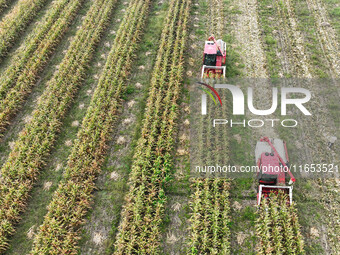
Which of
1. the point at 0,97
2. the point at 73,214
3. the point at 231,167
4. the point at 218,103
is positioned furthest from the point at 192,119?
the point at 0,97

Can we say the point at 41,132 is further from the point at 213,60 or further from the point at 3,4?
the point at 3,4

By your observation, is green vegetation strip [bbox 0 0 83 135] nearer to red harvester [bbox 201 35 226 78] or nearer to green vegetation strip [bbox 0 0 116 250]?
green vegetation strip [bbox 0 0 116 250]

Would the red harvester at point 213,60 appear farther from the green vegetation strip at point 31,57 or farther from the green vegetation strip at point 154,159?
the green vegetation strip at point 31,57

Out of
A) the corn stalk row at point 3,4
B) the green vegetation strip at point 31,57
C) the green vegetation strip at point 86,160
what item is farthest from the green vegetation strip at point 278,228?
the corn stalk row at point 3,4

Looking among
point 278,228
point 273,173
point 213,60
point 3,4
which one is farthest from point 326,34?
point 3,4

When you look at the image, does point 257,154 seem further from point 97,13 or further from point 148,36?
point 97,13
